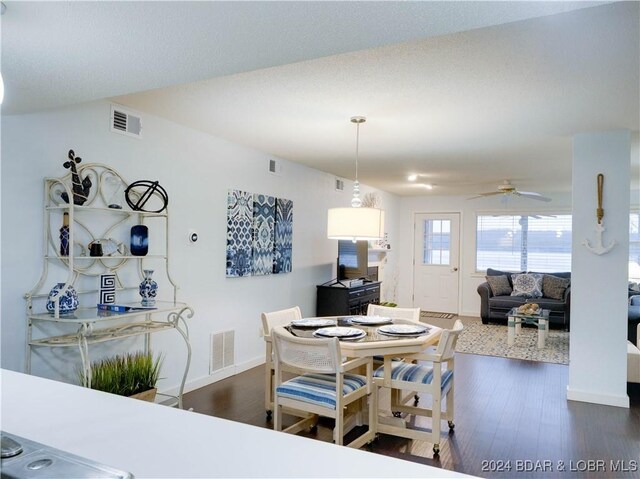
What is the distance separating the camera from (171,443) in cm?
107

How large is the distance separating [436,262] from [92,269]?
7.19 m

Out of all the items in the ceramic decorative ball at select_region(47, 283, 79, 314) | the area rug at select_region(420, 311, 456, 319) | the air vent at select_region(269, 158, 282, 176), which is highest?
the air vent at select_region(269, 158, 282, 176)

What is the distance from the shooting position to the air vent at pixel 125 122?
3.33 m

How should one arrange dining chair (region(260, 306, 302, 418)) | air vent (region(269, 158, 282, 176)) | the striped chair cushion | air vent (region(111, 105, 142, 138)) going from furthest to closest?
1. air vent (region(269, 158, 282, 176))
2. dining chair (region(260, 306, 302, 418))
3. air vent (region(111, 105, 142, 138))
4. the striped chair cushion

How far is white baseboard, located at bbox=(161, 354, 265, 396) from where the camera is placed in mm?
3943

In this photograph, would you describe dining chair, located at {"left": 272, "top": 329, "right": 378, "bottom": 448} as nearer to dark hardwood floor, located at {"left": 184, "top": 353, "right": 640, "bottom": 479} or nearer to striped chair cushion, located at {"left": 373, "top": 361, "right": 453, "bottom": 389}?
striped chair cushion, located at {"left": 373, "top": 361, "right": 453, "bottom": 389}

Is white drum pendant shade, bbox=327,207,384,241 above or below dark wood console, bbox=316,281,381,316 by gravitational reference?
above

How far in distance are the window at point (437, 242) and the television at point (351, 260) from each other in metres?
3.01

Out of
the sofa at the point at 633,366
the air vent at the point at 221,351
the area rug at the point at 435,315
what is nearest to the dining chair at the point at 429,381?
the air vent at the point at 221,351

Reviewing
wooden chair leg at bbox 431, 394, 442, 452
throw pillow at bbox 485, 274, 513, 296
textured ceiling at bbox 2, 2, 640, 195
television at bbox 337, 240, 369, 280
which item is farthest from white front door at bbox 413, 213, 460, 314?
wooden chair leg at bbox 431, 394, 442, 452

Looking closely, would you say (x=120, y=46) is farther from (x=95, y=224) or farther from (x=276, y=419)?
(x=276, y=419)

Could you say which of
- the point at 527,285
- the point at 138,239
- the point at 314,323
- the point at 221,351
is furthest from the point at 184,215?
the point at 527,285

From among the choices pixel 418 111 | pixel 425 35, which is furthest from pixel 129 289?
pixel 425 35

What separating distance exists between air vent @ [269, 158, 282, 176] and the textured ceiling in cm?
12
